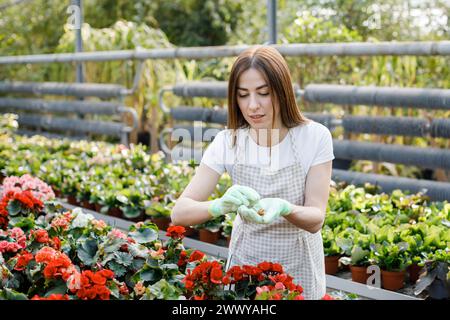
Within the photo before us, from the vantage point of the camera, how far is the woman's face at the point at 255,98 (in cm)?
188

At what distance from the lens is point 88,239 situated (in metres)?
2.23

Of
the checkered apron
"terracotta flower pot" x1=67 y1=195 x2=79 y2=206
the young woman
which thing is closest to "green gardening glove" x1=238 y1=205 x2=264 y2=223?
the young woman

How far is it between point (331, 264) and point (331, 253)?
1.8 inches

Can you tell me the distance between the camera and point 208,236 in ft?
11.2

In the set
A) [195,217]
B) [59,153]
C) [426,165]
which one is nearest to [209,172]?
[195,217]

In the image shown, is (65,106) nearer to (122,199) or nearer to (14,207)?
(122,199)

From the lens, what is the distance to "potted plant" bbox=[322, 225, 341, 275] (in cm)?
286

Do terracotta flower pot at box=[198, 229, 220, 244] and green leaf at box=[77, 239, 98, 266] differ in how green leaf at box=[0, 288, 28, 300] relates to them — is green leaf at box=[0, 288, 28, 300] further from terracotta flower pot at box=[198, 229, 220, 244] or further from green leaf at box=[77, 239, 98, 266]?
terracotta flower pot at box=[198, 229, 220, 244]

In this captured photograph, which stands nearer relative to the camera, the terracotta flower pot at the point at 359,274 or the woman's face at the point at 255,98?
the woman's face at the point at 255,98

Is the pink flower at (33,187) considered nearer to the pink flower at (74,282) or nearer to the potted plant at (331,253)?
the potted plant at (331,253)

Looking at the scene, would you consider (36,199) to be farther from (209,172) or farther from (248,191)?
(248,191)

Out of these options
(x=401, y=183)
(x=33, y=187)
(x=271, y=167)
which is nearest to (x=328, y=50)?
(x=401, y=183)

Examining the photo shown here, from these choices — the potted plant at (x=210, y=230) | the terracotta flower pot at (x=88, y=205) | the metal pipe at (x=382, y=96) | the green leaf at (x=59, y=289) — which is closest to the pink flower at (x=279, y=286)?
the green leaf at (x=59, y=289)

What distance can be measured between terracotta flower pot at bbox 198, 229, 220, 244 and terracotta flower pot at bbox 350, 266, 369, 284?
84 centimetres
